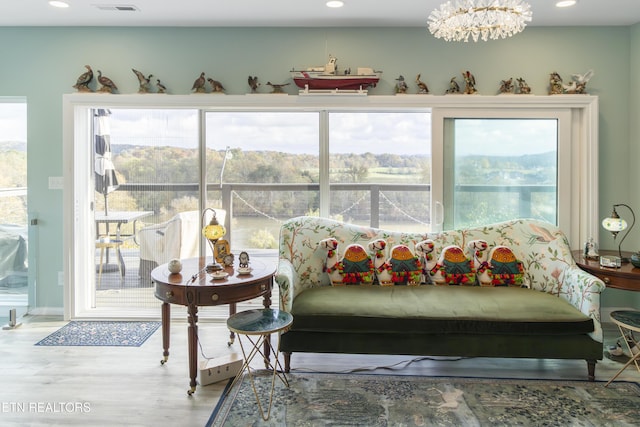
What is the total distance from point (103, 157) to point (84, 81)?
25.8 inches

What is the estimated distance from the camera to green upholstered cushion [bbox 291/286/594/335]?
2.59 meters

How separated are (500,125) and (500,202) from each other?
64 cm

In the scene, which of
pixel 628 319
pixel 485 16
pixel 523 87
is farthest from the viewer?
pixel 523 87

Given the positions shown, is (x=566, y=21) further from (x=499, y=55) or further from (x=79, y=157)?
(x=79, y=157)

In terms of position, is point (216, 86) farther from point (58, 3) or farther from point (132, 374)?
point (132, 374)

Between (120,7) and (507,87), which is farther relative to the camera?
(507,87)

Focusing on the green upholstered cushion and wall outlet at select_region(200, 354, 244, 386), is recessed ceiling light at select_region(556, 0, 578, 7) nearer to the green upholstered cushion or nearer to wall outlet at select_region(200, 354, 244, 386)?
the green upholstered cushion

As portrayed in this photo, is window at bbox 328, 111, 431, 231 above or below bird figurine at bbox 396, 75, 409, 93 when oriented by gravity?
below

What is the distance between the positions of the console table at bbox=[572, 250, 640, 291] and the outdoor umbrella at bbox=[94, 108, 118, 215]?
12.6 ft

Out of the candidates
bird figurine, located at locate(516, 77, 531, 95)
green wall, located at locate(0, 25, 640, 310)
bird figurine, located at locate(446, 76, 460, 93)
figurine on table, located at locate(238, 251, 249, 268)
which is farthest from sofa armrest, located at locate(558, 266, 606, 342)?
figurine on table, located at locate(238, 251, 249, 268)

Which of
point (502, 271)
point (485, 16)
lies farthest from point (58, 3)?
point (502, 271)

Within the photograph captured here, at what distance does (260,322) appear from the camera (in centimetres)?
234

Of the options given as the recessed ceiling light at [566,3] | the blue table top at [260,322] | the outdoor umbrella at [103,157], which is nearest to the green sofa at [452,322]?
the blue table top at [260,322]

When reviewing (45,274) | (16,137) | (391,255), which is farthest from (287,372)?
(16,137)
